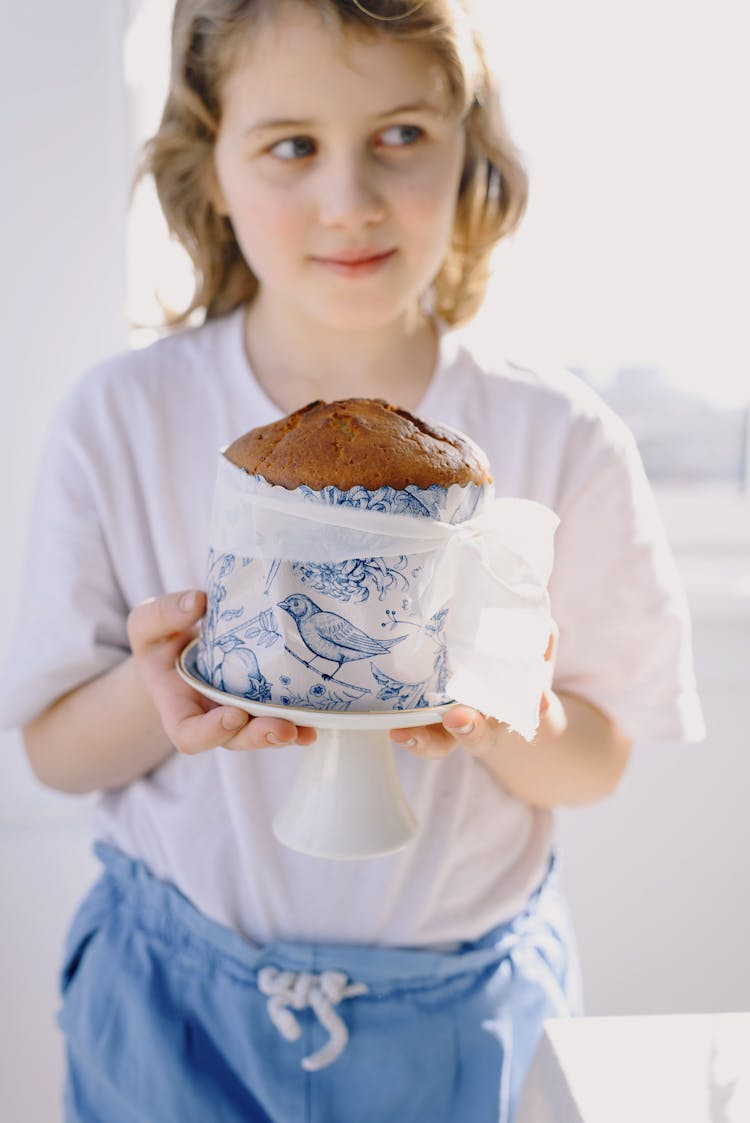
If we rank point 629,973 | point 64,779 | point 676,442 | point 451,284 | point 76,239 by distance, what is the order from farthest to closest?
point 676,442 → point 629,973 → point 76,239 → point 451,284 → point 64,779

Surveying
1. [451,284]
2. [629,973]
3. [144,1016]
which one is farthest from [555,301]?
[144,1016]

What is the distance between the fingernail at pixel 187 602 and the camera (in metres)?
0.79

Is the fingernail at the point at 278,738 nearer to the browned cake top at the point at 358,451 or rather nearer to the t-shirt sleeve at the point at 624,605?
the browned cake top at the point at 358,451

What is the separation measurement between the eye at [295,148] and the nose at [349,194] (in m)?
0.03

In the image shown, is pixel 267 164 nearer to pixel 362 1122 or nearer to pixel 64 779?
pixel 64 779

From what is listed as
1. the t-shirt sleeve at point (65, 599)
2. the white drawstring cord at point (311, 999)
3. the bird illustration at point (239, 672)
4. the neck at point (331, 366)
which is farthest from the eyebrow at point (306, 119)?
the white drawstring cord at point (311, 999)

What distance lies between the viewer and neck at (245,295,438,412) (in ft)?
3.47

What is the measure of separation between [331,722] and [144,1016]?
0.42m

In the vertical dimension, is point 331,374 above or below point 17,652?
above

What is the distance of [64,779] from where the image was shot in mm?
1038

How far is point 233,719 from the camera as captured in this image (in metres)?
0.71

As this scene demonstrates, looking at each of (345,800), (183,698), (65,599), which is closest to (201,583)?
(65,599)

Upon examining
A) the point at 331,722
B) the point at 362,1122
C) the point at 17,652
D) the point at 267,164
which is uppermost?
the point at 267,164

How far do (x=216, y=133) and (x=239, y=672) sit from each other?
0.53m
